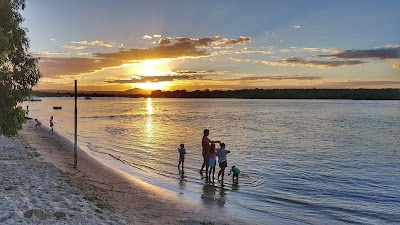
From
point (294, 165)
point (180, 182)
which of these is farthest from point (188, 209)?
point (294, 165)

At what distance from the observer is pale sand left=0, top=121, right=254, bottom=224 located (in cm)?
1012

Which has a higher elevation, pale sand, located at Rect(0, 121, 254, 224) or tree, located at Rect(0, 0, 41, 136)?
tree, located at Rect(0, 0, 41, 136)

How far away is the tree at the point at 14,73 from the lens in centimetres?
1161

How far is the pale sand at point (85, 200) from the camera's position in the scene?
10125 mm

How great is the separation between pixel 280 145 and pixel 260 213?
24.4 meters

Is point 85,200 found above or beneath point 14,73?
beneath

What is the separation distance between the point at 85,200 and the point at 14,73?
5014mm

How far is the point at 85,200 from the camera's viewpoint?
12.4 meters

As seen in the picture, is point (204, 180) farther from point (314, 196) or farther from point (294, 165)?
point (294, 165)

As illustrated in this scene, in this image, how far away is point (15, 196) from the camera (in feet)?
38.2

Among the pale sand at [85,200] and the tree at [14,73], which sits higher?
the tree at [14,73]

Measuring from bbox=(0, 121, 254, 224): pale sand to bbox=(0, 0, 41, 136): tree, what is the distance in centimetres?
259

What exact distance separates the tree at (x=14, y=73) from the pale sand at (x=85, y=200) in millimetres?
2586

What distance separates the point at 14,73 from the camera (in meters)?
12.1
